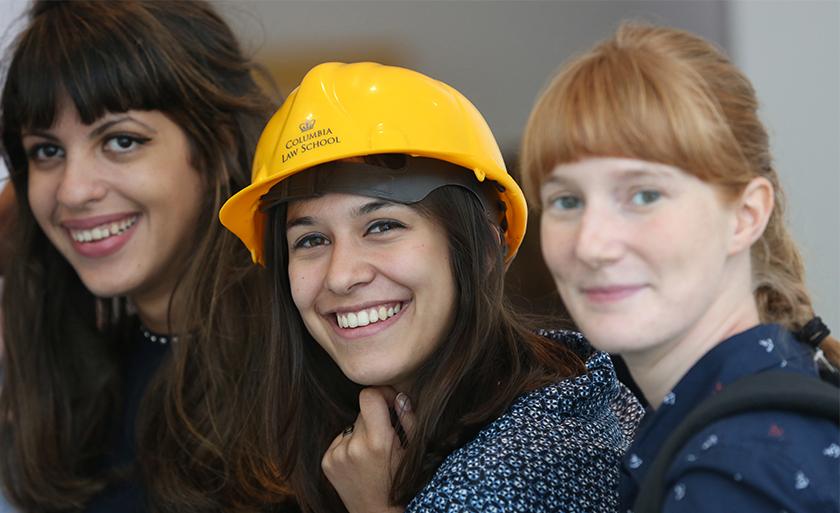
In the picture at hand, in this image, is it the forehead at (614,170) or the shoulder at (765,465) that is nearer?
the shoulder at (765,465)

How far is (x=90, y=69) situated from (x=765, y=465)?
6.26 ft

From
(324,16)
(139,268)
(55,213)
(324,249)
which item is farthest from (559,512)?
(324,16)

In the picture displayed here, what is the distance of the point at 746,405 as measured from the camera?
1333 mm

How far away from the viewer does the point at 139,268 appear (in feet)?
9.32

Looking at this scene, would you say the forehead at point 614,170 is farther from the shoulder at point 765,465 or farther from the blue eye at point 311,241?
the blue eye at point 311,241

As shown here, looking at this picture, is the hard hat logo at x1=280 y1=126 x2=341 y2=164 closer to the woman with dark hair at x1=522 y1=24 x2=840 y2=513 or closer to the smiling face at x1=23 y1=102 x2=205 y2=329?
the woman with dark hair at x1=522 y1=24 x2=840 y2=513

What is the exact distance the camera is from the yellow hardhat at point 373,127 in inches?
81.0

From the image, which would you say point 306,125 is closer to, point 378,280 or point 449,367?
point 378,280

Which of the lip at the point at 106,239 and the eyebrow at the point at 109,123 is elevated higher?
the eyebrow at the point at 109,123

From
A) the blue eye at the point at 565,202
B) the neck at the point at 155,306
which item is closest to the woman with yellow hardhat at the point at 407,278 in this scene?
the blue eye at the point at 565,202

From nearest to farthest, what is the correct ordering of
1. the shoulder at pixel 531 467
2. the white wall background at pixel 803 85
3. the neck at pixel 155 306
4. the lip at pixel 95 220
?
the shoulder at pixel 531 467
the lip at pixel 95 220
the neck at pixel 155 306
the white wall background at pixel 803 85

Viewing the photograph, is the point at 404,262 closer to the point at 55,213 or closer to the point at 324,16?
the point at 55,213

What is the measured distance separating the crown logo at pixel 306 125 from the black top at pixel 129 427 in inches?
41.6

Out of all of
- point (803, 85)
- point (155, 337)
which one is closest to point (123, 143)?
point (155, 337)
